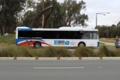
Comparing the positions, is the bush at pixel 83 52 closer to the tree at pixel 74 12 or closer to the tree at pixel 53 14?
the tree at pixel 53 14

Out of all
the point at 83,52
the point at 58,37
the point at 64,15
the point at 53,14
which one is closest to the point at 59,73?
the point at 83,52

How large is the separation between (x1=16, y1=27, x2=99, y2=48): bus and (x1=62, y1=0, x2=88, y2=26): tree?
3764 cm

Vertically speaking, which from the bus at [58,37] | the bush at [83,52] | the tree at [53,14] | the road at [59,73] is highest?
→ the tree at [53,14]

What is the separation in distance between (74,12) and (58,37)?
131 feet

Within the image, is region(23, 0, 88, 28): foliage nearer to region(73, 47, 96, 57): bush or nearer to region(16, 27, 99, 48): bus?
region(16, 27, 99, 48): bus

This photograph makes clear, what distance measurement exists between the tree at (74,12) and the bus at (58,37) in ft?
123

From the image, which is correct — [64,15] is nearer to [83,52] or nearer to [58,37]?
[58,37]

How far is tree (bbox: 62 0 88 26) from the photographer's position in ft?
188

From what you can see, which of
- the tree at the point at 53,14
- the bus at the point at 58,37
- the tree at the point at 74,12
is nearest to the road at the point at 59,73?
the bus at the point at 58,37

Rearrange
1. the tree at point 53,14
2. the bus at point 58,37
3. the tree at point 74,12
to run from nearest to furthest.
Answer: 1. the bus at point 58,37
2. the tree at point 53,14
3. the tree at point 74,12

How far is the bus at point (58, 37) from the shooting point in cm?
2003

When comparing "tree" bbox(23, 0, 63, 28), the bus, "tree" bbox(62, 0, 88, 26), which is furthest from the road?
"tree" bbox(62, 0, 88, 26)

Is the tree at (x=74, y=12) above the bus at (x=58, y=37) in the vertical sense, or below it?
above

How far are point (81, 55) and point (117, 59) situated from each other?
2567mm
